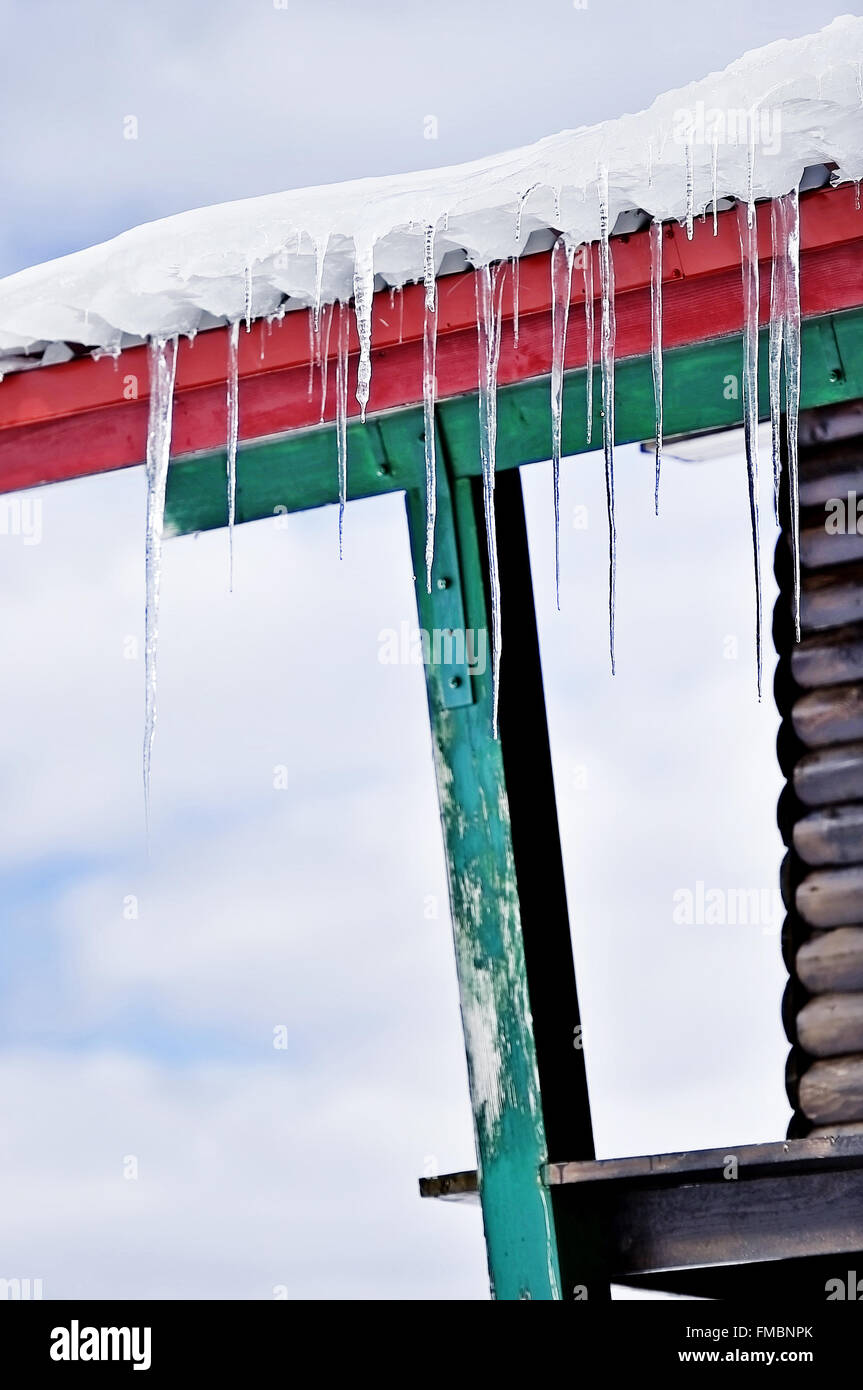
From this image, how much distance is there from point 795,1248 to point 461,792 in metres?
1.33

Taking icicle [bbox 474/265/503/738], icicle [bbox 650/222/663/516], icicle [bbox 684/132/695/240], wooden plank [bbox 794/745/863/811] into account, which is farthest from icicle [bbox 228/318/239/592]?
wooden plank [bbox 794/745/863/811]

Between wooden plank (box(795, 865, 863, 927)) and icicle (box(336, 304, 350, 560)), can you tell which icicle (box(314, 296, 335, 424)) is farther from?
wooden plank (box(795, 865, 863, 927))

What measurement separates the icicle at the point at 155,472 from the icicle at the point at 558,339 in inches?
40.3

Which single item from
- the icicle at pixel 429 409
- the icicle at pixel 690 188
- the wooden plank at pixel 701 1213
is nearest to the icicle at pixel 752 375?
the icicle at pixel 690 188

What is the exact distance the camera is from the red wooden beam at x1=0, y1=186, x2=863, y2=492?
3.89 m

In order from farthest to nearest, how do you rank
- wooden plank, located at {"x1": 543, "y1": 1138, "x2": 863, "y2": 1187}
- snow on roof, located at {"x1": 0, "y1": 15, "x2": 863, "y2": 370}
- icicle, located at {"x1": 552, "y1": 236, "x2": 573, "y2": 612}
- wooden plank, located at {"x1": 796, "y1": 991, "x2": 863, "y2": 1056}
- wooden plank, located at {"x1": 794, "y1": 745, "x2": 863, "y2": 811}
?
wooden plank, located at {"x1": 794, "y1": 745, "x2": 863, "y2": 811}
wooden plank, located at {"x1": 796, "y1": 991, "x2": 863, "y2": 1056}
icicle, located at {"x1": 552, "y1": 236, "x2": 573, "y2": 612}
wooden plank, located at {"x1": 543, "y1": 1138, "x2": 863, "y2": 1187}
snow on roof, located at {"x1": 0, "y1": 15, "x2": 863, "y2": 370}

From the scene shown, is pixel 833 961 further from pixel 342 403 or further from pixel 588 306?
pixel 342 403

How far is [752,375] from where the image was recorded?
3.90m

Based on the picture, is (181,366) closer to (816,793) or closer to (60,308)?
(60,308)

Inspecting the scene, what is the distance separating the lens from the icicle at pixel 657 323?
12.8 ft

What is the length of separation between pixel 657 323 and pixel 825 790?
1.31m

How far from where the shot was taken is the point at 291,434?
4.45m
